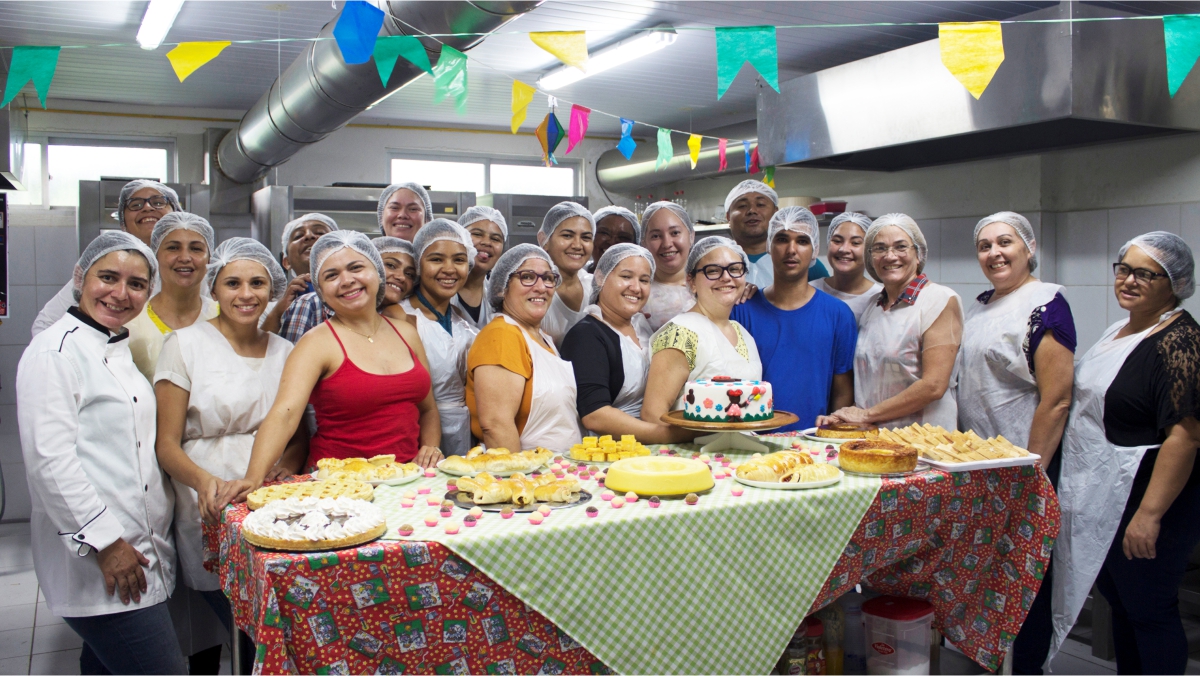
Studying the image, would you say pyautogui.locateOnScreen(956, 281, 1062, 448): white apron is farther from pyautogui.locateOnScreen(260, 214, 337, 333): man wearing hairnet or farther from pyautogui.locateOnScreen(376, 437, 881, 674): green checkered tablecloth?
pyautogui.locateOnScreen(260, 214, 337, 333): man wearing hairnet

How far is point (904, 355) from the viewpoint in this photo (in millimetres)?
3287

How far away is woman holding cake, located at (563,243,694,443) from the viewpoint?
2.91 m

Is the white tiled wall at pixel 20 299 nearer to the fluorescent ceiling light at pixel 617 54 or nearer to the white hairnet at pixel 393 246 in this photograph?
the fluorescent ceiling light at pixel 617 54

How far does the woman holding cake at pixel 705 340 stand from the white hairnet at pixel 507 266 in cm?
54

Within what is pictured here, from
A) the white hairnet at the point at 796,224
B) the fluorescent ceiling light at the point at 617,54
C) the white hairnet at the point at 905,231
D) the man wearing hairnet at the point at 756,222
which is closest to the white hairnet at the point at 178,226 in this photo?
the white hairnet at the point at 796,224

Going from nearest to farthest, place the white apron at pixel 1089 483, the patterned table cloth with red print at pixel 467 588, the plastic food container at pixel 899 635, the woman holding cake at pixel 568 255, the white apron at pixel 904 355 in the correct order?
Result: 1. the patterned table cloth with red print at pixel 467 588
2. the plastic food container at pixel 899 635
3. the white apron at pixel 1089 483
4. the white apron at pixel 904 355
5. the woman holding cake at pixel 568 255

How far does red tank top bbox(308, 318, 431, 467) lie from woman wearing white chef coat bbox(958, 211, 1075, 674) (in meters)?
2.21

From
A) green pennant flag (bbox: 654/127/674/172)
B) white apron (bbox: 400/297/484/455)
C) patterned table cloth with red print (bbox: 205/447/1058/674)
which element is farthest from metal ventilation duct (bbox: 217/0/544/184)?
green pennant flag (bbox: 654/127/674/172)

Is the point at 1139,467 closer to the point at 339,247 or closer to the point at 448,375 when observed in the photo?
the point at 448,375

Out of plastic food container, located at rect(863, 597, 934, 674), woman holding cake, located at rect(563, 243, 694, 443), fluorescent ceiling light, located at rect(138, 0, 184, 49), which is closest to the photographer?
plastic food container, located at rect(863, 597, 934, 674)

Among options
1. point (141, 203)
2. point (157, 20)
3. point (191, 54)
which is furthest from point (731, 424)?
point (157, 20)

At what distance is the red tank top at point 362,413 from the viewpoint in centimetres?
254

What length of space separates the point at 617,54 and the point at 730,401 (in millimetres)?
3851

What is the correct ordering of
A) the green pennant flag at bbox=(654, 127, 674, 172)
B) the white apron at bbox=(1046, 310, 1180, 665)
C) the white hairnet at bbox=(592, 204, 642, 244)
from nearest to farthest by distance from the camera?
the white apron at bbox=(1046, 310, 1180, 665) < the white hairnet at bbox=(592, 204, 642, 244) < the green pennant flag at bbox=(654, 127, 674, 172)
